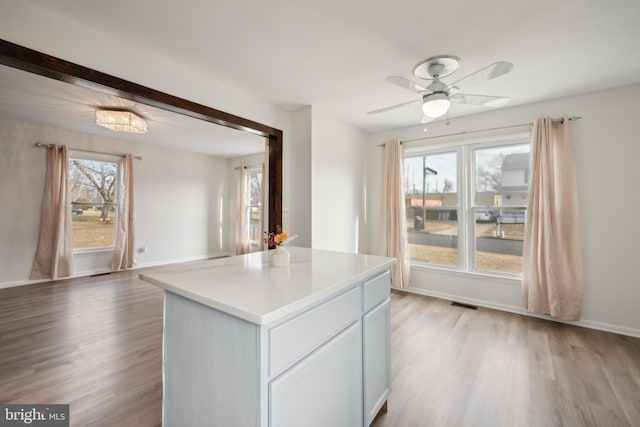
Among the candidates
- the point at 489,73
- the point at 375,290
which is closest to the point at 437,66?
the point at 489,73

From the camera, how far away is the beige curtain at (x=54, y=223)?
170 inches

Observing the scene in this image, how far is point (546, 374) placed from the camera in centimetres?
207

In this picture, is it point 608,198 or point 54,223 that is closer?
point 608,198

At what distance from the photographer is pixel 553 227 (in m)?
2.97

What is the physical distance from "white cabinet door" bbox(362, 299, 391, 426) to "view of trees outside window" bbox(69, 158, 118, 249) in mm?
5670

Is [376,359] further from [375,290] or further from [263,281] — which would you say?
[263,281]

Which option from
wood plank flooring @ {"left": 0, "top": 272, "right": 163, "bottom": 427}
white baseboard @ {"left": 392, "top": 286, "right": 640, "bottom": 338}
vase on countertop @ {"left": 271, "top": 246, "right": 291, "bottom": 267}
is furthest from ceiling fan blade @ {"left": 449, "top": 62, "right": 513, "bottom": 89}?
wood plank flooring @ {"left": 0, "top": 272, "right": 163, "bottom": 427}

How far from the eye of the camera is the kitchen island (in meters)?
0.94

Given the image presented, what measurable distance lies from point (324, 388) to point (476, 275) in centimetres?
318

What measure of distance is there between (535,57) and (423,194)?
215cm

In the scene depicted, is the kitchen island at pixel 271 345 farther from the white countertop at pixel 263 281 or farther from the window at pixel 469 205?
the window at pixel 469 205

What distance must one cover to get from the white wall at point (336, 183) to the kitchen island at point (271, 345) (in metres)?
1.86

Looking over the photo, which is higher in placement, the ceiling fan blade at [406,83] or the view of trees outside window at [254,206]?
the ceiling fan blade at [406,83]

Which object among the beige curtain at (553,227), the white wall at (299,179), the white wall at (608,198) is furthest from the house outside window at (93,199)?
the white wall at (608,198)
